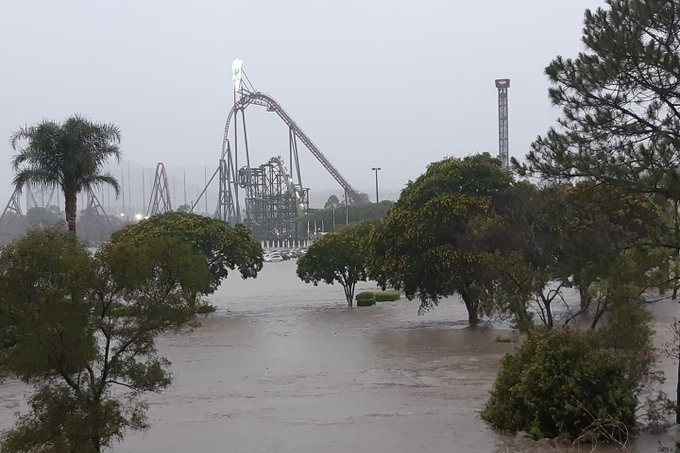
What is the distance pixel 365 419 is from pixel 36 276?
6173mm

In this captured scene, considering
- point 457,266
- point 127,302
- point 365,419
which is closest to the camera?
point 127,302

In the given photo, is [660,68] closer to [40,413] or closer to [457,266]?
[40,413]

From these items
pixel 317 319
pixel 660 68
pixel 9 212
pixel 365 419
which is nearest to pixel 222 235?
pixel 317 319

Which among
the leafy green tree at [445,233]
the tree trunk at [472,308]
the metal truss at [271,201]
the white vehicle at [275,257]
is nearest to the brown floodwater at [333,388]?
the tree trunk at [472,308]

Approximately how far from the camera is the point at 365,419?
501 inches

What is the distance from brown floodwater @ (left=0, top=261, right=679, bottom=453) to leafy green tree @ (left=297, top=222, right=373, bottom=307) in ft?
18.1

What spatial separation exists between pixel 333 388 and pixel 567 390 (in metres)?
6.17

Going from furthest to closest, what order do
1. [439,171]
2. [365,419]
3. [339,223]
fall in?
[339,223]
[439,171]
[365,419]

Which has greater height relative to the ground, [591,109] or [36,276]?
[591,109]

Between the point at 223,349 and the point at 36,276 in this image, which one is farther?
the point at 223,349

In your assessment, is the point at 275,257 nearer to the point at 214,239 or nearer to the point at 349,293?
the point at 349,293

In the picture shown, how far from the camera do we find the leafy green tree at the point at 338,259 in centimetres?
3512

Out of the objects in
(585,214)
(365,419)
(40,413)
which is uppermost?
(585,214)

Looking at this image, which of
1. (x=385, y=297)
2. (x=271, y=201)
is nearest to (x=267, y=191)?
(x=271, y=201)
